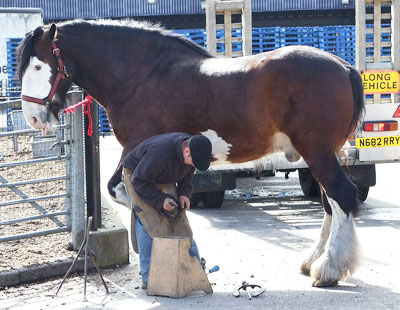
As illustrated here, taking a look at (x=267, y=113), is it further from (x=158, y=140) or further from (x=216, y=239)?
(x=216, y=239)

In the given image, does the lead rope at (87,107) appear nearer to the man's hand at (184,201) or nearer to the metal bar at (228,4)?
the man's hand at (184,201)

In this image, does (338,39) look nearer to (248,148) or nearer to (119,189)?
(248,148)

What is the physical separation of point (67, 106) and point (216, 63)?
1.60 meters

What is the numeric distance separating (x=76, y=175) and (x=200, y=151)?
197 centimetres

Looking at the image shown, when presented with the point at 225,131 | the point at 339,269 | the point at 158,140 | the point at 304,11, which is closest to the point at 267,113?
the point at 225,131

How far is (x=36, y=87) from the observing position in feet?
21.4

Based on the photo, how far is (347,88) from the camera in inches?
241

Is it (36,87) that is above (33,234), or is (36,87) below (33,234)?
above

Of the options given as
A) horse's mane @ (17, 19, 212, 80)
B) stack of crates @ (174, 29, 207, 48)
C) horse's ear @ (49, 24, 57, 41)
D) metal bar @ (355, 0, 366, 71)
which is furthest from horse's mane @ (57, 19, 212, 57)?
stack of crates @ (174, 29, 207, 48)

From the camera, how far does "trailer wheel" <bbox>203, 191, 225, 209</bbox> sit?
33.5ft

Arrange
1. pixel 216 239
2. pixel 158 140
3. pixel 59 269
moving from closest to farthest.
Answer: pixel 158 140 → pixel 59 269 → pixel 216 239

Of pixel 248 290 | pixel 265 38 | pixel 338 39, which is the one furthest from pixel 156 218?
pixel 338 39

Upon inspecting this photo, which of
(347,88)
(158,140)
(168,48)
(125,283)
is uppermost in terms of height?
(168,48)

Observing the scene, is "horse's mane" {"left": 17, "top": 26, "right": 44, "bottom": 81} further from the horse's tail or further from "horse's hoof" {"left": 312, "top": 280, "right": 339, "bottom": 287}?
"horse's hoof" {"left": 312, "top": 280, "right": 339, "bottom": 287}
